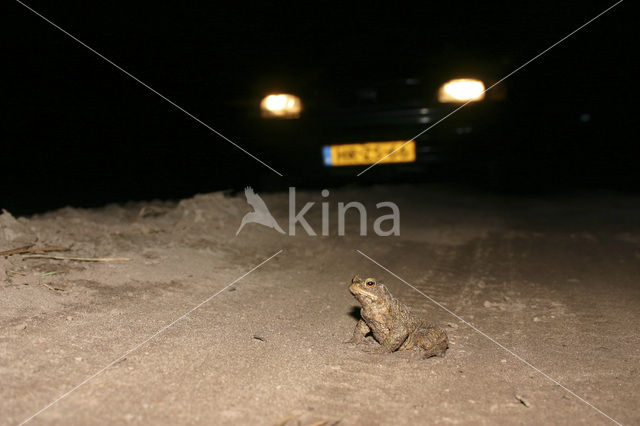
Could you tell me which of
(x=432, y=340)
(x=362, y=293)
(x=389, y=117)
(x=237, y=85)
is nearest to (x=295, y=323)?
(x=362, y=293)

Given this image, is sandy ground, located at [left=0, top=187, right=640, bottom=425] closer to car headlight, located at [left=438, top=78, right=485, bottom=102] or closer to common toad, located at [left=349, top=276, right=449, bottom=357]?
common toad, located at [left=349, top=276, right=449, bottom=357]

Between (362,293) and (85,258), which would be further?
(85,258)

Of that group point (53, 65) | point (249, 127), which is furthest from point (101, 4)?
point (249, 127)

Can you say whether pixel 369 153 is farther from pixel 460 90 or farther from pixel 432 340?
pixel 432 340

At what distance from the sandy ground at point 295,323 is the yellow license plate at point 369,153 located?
4.39 ft

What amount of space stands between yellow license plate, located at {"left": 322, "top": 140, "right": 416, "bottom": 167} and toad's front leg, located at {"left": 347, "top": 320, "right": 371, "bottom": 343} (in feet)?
13.6

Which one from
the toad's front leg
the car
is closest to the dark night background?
the car

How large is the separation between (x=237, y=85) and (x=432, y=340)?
631 centimetres

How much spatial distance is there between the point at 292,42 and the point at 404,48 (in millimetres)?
2221

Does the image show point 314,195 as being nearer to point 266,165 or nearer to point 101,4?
point 266,165

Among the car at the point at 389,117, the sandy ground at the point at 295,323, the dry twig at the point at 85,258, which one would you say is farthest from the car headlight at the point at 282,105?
the dry twig at the point at 85,258

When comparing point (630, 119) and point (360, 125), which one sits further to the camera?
point (630, 119)

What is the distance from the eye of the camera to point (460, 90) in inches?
265

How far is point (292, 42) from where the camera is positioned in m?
8.51
